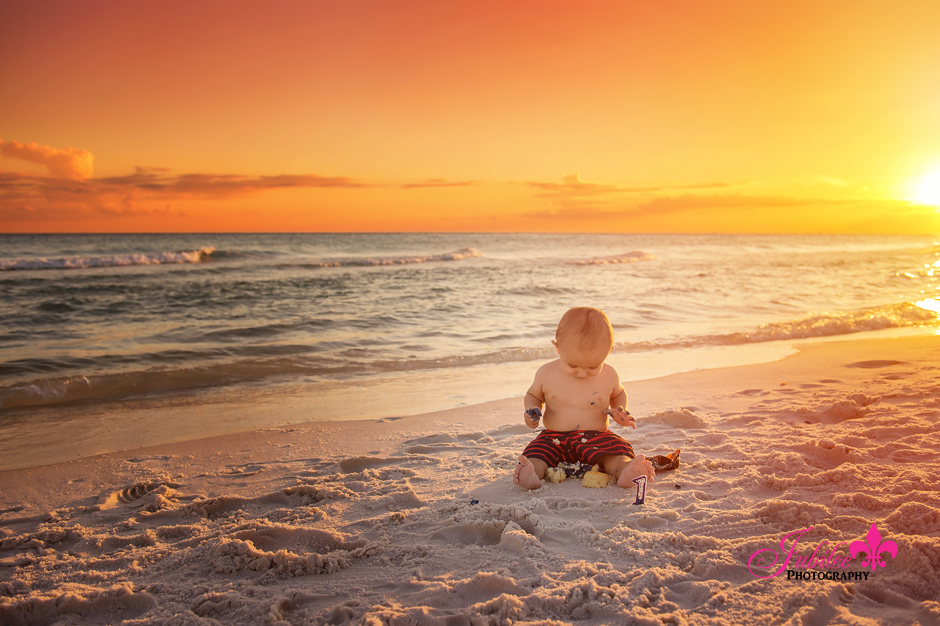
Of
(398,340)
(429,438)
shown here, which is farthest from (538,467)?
(398,340)

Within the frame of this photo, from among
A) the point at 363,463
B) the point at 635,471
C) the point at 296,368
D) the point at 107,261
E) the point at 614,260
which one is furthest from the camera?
the point at 614,260

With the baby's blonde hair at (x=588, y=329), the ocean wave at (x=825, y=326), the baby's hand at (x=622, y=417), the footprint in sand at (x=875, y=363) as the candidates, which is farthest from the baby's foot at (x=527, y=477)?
the footprint in sand at (x=875, y=363)

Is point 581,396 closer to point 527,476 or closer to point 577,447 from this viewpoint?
point 577,447

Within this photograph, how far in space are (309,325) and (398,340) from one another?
206 cm

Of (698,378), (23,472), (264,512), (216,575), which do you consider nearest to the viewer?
(216,575)

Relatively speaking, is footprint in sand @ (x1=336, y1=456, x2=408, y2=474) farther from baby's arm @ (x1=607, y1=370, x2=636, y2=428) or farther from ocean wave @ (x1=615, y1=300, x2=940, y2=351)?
ocean wave @ (x1=615, y1=300, x2=940, y2=351)

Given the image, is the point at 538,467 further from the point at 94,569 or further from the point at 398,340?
the point at 398,340

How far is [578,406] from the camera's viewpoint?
320cm

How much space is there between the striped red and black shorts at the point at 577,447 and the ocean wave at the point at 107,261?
24.4 m

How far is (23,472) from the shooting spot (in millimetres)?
3445

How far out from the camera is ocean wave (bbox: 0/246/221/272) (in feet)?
66.5

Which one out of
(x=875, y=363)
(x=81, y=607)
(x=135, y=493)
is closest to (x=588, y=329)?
(x=81, y=607)

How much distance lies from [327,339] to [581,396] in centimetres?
564

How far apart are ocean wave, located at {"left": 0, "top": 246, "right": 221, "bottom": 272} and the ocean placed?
547 centimetres
